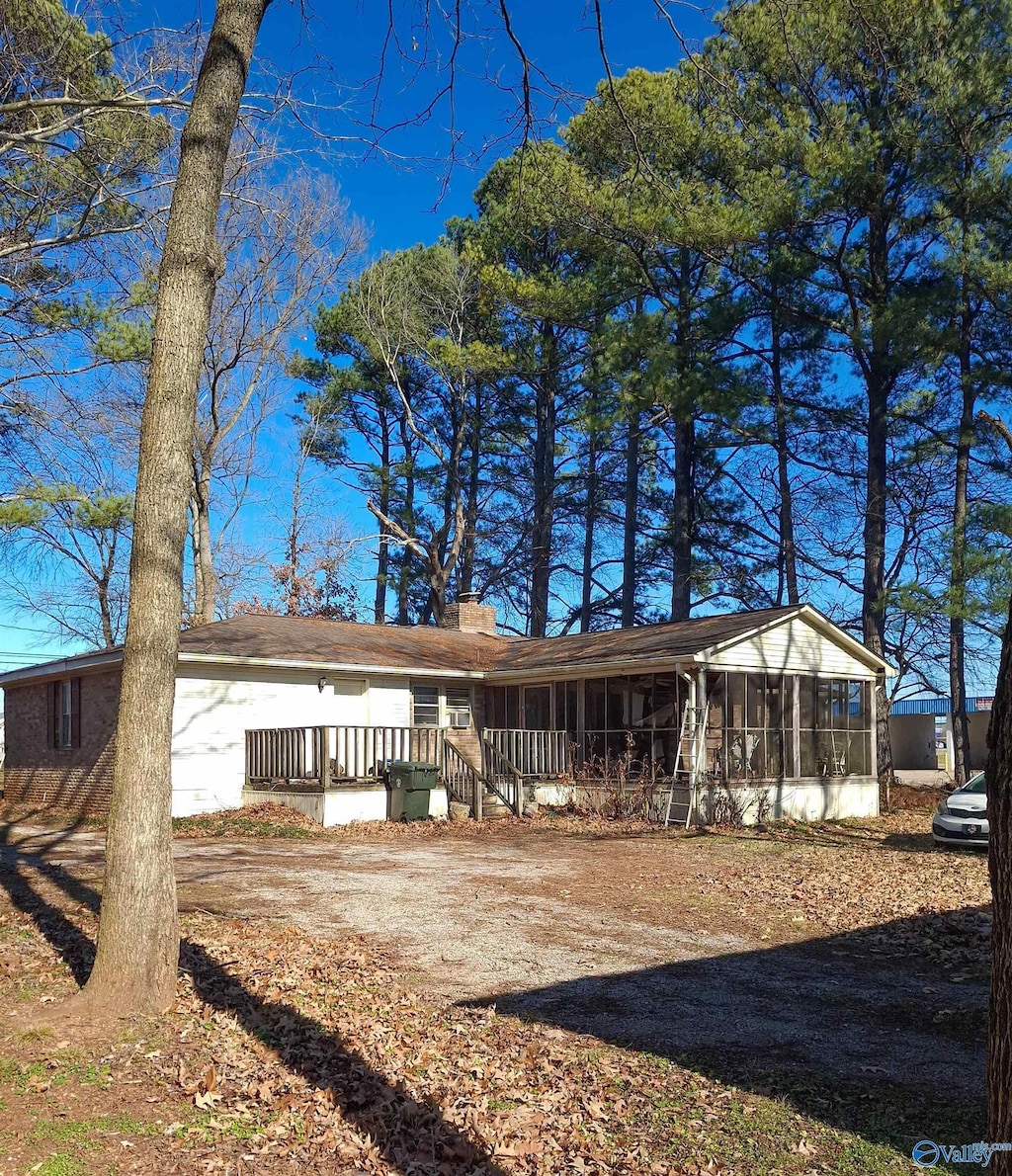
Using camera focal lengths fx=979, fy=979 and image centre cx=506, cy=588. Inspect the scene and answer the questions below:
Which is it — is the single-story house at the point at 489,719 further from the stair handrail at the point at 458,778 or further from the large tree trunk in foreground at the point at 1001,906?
the large tree trunk in foreground at the point at 1001,906

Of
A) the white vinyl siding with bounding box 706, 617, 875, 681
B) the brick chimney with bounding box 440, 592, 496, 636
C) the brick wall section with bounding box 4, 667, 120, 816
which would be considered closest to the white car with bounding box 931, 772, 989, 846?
the white vinyl siding with bounding box 706, 617, 875, 681

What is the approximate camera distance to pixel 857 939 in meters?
9.00

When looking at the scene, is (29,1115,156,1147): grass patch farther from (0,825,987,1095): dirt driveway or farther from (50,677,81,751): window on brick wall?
(50,677,81,751): window on brick wall

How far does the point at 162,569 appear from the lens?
607 centimetres

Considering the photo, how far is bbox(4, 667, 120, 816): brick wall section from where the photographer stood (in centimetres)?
1831

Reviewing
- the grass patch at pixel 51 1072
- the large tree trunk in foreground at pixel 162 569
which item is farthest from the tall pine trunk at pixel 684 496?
the grass patch at pixel 51 1072

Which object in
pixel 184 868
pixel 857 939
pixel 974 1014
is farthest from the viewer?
pixel 184 868

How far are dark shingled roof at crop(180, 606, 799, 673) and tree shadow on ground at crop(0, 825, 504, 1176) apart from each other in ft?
36.5

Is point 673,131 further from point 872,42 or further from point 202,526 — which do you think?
point 872,42

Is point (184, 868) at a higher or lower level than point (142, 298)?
lower

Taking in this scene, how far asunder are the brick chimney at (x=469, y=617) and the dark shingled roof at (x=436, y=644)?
206 cm

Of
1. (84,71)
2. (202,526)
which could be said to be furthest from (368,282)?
(84,71)

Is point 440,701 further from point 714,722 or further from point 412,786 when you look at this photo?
point 714,722

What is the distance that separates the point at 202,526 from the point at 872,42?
25.7 m
